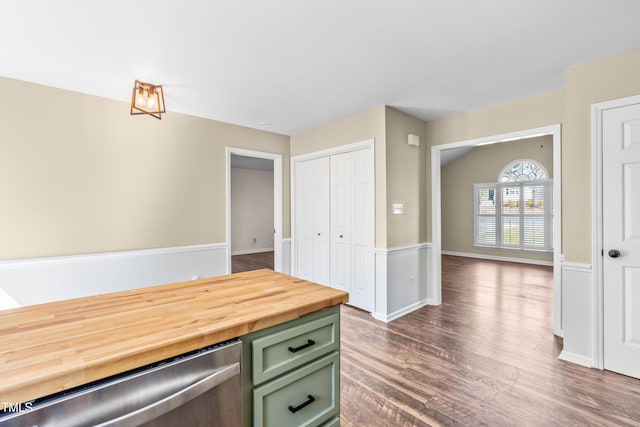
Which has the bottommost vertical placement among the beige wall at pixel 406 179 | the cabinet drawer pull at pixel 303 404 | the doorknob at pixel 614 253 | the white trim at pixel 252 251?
the white trim at pixel 252 251

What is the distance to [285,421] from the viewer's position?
118 centimetres

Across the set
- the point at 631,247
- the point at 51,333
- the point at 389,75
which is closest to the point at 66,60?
the point at 51,333

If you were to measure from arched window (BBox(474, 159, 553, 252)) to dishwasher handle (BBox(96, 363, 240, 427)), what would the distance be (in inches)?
310

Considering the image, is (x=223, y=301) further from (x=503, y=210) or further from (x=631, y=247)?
(x=503, y=210)

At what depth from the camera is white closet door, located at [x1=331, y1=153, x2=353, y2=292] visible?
3.89 m

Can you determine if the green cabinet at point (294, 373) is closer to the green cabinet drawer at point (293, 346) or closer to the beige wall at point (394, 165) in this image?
the green cabinet drawer at point (293, 346)

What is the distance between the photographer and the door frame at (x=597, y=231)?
2.31 meters

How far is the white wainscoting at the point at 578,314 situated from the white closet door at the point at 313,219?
2638 millimetres

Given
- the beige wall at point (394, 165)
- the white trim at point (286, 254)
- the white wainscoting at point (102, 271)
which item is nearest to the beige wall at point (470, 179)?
the beige wall at point (394, 165)

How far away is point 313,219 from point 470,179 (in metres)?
5.61

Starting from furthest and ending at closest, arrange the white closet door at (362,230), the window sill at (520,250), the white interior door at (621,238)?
the window sill at (520,250), the white closet door at (362,230), the white interior door at (621,238)

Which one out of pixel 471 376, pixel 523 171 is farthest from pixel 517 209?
pixel 471 376

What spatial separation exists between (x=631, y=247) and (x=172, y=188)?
4.46 m

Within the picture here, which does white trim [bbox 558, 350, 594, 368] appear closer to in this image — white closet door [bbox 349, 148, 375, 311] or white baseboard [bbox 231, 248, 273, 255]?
white closet door [bbox 349, 148, 375, 311]
